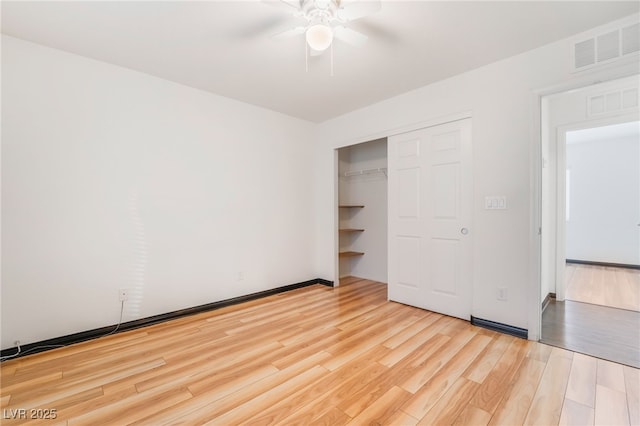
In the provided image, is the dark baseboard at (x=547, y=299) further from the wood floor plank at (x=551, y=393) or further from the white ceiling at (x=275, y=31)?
the white ceiling at (x=275, y=31)

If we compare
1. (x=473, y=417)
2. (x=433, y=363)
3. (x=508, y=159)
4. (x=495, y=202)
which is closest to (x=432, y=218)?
(x=495, y=202)

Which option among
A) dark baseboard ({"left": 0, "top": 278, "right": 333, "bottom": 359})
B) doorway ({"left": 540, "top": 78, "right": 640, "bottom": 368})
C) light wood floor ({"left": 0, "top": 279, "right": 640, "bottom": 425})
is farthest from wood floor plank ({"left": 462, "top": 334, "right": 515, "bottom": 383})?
dark baseboard ({"left": 0, "top": 278, "right": 333, "bottom": 359})

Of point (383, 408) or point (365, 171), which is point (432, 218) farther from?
point (383, 408)

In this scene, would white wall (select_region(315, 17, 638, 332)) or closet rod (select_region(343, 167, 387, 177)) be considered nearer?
white wall (select_region(315, 17, 638, 332))

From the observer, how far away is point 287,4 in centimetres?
178

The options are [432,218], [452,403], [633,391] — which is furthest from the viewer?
[432,218]

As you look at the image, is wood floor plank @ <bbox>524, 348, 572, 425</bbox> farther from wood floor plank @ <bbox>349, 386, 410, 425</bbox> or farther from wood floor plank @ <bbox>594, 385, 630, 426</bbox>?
wood floor plank @ <bbox>349, 386, 410, 425</bbox>

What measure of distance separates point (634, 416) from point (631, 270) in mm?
5897

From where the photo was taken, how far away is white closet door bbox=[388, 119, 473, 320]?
2955mm

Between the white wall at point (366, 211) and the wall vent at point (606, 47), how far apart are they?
2.45 m

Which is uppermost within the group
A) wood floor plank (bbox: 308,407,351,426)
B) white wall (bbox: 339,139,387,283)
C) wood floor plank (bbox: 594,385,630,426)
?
white wall (bbox: 339,139,387,283)

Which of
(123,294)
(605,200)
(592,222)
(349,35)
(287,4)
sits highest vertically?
(287,4)

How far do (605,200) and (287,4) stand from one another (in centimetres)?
774

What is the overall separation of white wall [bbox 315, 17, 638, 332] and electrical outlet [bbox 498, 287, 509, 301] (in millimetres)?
33
